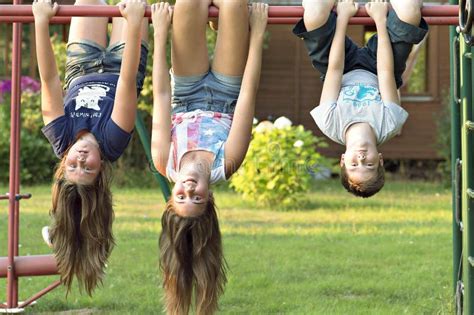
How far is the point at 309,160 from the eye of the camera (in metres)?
11.6

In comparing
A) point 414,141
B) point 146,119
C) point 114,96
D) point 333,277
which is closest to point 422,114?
point 414,141

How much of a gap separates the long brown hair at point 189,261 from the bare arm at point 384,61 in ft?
3.14

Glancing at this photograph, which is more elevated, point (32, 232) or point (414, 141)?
point (414, 141)

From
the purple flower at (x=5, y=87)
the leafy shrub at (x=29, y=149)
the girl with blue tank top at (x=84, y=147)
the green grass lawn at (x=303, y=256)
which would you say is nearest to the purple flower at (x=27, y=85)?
the purple flower at (x=5, y=87)

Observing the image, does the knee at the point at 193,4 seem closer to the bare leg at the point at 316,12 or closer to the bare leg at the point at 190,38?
the bare leg at the point at 190,38

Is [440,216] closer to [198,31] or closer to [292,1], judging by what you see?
[292,1]

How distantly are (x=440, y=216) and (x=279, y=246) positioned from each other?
8.49 ft

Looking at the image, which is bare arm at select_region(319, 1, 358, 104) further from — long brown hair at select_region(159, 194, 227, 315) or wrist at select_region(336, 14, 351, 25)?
long brown hair at select_region(159, 194, 227, 315)

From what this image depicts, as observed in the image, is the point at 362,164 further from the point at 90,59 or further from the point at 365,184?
the point at 90,59

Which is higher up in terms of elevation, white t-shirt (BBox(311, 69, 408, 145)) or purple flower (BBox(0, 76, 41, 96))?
purple flower (BBox(0, 76, 41, 96))

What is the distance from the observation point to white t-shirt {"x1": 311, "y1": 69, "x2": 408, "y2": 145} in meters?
4.95

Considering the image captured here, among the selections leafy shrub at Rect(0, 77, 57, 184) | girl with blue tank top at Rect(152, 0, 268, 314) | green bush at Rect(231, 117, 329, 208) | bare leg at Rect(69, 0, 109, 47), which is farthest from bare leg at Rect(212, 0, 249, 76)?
leafy shrub at Rect(0, 77, 57, 184)

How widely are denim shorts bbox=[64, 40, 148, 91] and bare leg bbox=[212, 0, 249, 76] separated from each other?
0.67 meters

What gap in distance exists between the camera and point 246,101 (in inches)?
194
